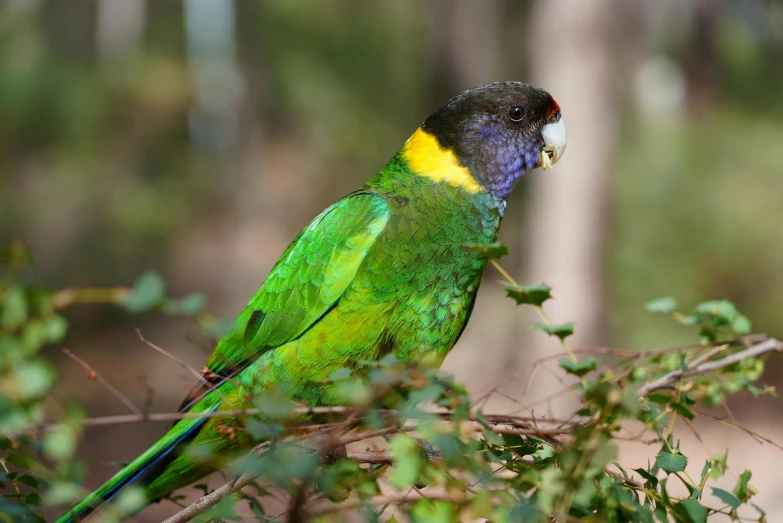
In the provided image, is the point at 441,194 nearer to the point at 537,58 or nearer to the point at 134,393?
the point at 537,58

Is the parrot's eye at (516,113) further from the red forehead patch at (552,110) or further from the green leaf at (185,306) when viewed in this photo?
the green leaf at (185,306)

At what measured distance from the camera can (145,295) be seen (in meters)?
1.44

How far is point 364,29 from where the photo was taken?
1299 centimetres

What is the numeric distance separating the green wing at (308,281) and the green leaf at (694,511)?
125 centimetres

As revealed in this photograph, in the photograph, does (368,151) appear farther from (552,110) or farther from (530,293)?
(530,293)

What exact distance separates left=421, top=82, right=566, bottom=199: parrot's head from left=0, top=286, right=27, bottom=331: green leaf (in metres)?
1.51

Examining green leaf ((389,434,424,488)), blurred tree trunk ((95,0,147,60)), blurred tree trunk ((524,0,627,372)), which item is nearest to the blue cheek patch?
green leaf ((389,434,424,488))

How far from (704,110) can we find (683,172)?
90 cm

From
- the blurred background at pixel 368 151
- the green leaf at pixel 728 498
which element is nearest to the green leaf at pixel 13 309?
the green leaf at pixel 728 498

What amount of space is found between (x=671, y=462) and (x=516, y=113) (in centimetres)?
149

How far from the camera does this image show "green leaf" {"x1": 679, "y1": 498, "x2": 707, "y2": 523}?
1.05 meters

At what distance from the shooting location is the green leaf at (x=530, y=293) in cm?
125

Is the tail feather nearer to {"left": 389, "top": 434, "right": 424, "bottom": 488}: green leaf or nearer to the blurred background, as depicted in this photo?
{"left": 389, "top": 434, "right": 424, "bottom": 488}: green leaf

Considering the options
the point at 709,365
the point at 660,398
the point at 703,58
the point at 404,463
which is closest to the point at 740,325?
the point at 709,365
